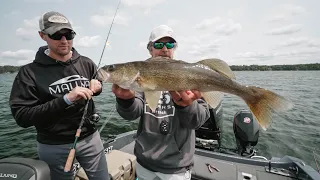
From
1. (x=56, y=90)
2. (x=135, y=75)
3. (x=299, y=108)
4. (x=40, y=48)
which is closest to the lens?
(x=135, y=75)

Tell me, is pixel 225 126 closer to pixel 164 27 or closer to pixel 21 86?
pixel 164 27

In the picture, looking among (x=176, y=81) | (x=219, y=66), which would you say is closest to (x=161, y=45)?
(x=176, y=81)

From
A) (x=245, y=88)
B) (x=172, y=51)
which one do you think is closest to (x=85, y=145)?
(x=172, y=51)

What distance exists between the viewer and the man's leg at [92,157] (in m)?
3.41

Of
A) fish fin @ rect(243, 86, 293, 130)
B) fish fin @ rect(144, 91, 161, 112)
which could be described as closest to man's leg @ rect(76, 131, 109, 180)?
fish fin @ rect(144, 91, 161, 112)

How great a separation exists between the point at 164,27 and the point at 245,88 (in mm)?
1363

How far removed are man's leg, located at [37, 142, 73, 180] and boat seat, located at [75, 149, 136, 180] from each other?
2.25ft

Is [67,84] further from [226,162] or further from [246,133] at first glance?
[246,133]

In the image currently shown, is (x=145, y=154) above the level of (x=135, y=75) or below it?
below

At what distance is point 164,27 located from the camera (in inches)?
118

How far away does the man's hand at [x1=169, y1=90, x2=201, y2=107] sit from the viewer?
2.50 m

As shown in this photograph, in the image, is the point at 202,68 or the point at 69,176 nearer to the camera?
the point at 202,68

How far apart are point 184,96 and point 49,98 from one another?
6.71ft

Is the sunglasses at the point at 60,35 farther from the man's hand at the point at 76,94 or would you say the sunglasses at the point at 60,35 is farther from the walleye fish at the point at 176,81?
the walleye fish at the point at 176,81
